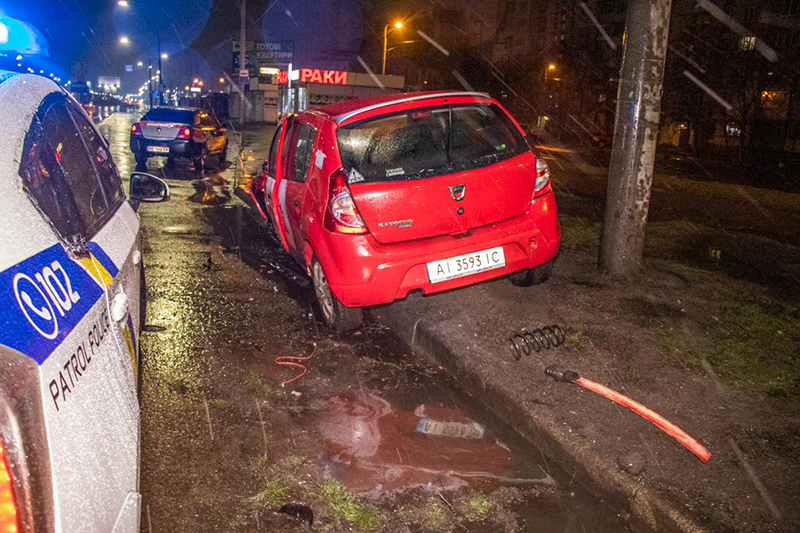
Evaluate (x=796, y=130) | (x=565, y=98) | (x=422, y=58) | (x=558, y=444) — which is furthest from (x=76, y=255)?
(x=422, y=58)

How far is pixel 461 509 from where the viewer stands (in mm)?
2936

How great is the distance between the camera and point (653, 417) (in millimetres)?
3471

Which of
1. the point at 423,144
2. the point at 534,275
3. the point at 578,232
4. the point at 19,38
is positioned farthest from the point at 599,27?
the point at 19,38

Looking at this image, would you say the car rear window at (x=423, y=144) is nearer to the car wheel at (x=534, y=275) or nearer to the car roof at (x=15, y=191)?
the car wheel at (x=534, y=275)

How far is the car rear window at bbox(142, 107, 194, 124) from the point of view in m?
16.4

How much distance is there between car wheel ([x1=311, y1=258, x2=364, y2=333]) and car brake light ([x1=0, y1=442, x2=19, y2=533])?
3.55m

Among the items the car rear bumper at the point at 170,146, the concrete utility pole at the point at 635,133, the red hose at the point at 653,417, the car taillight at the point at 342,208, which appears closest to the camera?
the red hose at the point at 653,417

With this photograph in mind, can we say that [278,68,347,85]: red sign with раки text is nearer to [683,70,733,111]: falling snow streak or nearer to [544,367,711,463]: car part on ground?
[683,70,733,111]: falling snow streak

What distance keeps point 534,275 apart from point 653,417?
7.33ft

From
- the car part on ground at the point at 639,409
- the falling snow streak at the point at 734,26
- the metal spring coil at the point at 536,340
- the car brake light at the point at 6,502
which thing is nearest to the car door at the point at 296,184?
the metal spring coil at the point at 536,340

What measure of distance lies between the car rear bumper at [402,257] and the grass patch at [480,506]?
5.85 feet

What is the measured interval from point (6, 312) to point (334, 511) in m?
1.91

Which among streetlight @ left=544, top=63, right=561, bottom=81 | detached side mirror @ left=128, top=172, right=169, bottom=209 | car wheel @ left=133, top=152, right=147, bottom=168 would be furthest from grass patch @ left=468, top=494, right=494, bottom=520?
streetlight @ left=544, top=63, right=561, bottom=81

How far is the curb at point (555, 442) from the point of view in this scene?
2.82m
